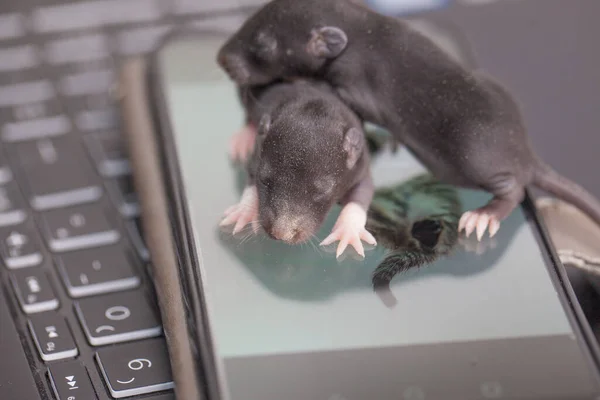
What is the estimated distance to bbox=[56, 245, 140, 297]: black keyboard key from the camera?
1.22 meters

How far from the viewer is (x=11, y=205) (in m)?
1.37

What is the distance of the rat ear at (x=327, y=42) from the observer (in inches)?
50.4

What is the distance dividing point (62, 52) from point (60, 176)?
1.23ft

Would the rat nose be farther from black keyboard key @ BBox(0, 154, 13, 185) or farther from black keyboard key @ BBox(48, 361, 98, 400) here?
black keyboard key @ BBox(0, 154, 13, 185)

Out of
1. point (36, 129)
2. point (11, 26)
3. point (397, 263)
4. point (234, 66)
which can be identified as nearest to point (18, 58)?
point (11, 26)

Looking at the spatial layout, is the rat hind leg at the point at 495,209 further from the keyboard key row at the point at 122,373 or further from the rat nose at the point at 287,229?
the keyboard key row at the point at 122,373

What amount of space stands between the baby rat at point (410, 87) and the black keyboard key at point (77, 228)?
0.33 metres

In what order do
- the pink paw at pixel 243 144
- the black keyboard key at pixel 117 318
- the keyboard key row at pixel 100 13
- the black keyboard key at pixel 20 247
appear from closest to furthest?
the black keyboard key at pixel 117 318 → the black keyboard key at pixel 20 247 → the pink paw at pixel 243 144 → the keyboard key row at pixel 100 13

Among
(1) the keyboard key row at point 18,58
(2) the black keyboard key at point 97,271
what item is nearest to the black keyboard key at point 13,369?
(2) the black keyboard key at point 97,271

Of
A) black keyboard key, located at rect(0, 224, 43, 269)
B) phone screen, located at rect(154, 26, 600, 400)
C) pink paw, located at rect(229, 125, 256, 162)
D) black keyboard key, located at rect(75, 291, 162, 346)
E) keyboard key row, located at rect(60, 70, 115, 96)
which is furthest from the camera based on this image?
keyboard key row, located at rect(60, 70, 115, 96)

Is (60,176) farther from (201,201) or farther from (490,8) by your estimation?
(490,8)

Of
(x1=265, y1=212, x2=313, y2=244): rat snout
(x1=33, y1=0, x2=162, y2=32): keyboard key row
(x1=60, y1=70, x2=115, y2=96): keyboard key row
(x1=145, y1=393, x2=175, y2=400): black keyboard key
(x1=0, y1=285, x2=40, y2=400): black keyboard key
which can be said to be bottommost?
(x1=145, y1=393, x2=175, y2=400): black keyboard key

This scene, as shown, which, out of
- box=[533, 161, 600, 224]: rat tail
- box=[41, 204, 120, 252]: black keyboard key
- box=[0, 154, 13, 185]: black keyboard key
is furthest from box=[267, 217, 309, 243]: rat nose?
Answer: box=[0, 154, 13, 185]: black keyboard key

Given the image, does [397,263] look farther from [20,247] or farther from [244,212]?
[20,247]
